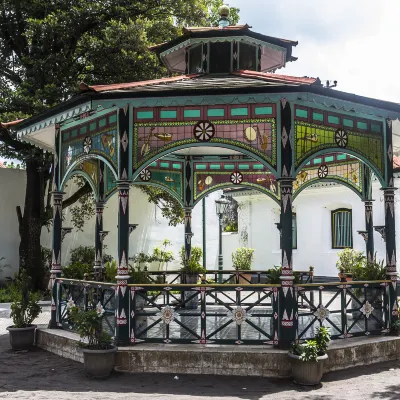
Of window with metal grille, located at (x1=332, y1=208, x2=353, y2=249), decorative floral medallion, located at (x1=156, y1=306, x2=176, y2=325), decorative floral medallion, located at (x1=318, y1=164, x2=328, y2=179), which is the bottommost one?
decorative floral medallion, located at (x1=156, y1=306, x2=176, y2=325)

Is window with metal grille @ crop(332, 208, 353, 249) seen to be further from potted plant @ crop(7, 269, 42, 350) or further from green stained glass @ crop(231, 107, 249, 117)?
potted plant @ crop(7, 269, 42, 350)

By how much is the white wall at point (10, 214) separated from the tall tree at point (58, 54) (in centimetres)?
77

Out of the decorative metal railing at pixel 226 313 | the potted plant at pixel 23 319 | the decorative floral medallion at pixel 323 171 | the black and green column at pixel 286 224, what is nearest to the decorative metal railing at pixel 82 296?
the decorative metal railing at pixel 226 313

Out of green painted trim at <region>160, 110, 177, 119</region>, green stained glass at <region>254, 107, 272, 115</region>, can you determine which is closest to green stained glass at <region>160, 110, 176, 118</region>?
green painted trim at <region>160, 110, 177, 119</region>

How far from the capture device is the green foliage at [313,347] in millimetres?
7680

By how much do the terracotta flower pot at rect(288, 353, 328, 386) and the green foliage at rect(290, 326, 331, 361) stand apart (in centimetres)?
7

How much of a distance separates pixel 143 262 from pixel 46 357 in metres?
12.9

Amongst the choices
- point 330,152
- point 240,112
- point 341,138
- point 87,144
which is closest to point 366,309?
point 330,152

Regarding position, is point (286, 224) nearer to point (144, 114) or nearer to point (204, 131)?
point (204, 131)

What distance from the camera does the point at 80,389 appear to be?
752cm

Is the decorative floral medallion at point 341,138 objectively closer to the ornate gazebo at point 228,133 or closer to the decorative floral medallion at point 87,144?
the ornate gazebo at point 228,133

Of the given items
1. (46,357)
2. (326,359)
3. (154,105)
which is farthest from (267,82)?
(46,357)

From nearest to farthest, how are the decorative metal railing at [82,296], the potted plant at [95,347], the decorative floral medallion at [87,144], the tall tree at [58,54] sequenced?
the potted plant at [95,347] < the decorative metal railing at [82,296] < the decorative floral medallion at [87,144] < the tall tree at [58,54]

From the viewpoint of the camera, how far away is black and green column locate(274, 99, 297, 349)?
840 cm
